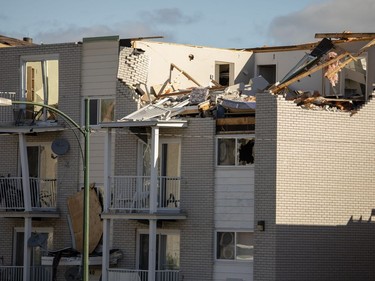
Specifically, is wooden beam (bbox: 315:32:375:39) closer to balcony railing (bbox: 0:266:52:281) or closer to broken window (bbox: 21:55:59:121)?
broken window (bbox: 21:55:59:121)

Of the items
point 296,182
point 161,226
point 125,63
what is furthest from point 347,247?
point 125,63

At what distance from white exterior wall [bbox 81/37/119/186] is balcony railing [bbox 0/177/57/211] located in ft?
5.53

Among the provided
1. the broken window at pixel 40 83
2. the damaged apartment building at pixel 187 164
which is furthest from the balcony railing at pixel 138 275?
the broken window at pixel 40 83

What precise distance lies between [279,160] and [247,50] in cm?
959

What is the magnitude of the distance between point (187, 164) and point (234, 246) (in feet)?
9.99

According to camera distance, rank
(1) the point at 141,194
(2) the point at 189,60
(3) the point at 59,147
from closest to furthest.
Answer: (1) the point at 141,194 < (3) the point at 59,147 < (2) the point at 189,60

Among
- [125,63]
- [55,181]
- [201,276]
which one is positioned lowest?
[201,276]

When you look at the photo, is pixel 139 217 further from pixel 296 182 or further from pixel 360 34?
pixel 360 34

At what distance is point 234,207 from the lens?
38.6 m

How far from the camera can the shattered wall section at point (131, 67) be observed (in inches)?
1629

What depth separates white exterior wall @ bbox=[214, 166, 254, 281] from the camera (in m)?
38.3

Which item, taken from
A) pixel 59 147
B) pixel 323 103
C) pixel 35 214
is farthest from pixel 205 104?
pixel 35 214

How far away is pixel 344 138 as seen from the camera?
125ft

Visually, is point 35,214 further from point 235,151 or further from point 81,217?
point 235,151
